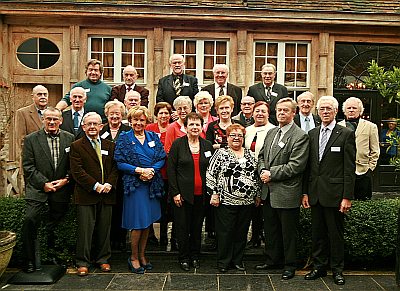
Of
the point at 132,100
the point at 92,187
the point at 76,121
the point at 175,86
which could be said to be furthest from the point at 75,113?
the point at 175,86

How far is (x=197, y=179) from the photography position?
613 centimetres

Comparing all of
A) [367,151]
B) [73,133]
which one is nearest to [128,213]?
[73,133]

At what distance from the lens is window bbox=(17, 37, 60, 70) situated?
36.6 feet

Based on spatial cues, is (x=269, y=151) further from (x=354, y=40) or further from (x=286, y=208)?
(x=354, y=40)

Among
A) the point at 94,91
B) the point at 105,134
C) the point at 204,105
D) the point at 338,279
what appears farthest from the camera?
the point at 94,91

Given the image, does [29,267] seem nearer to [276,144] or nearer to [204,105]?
[204,105]

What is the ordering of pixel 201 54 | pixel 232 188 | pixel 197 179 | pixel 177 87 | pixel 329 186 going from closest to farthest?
pixel 329 186 < pixel 232 188 < pixel 197 179 < pixel 177 87 < pixel 201 54

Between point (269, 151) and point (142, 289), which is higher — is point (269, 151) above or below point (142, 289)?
above

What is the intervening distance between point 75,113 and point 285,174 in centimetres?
297

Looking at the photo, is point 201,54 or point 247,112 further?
point 201,54

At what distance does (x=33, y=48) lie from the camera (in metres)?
11.2

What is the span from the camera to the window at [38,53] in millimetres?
11156

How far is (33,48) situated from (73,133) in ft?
17.3

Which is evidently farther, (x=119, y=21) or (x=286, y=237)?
(x=119, y=21)
